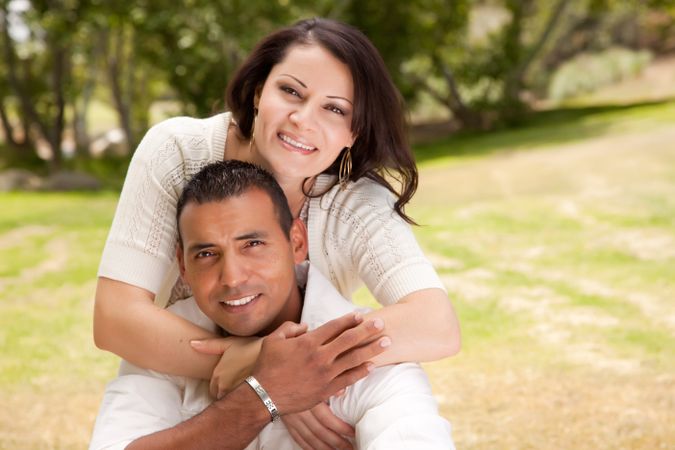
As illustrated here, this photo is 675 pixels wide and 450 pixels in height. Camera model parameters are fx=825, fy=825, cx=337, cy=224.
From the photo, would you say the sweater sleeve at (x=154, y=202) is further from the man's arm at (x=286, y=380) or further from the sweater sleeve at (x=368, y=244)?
the man's arm at (x=286, y=380)

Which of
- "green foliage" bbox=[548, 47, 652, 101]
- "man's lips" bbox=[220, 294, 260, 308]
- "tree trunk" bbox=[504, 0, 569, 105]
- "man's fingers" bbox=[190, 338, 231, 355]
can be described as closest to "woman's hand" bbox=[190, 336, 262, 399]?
"man's fingers" bbox=[190, 338, 231, 355]

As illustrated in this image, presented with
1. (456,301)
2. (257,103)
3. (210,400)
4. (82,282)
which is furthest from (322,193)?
(82,282)

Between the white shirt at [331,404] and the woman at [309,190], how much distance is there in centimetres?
6

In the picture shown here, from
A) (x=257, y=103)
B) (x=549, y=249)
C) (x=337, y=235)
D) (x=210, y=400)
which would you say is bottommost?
(x=549, y=249)

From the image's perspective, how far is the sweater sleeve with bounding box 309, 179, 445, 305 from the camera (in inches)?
99.6

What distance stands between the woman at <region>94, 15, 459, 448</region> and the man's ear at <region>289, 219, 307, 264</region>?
12 cm

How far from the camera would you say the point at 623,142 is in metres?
11.8

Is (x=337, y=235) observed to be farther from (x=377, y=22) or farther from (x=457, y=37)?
(x=457, y=37)

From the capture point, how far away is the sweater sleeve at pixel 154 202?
2.51 meters

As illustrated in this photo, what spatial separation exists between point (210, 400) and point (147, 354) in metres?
0.22

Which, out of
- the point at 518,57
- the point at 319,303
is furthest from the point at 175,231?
the point at 518,57

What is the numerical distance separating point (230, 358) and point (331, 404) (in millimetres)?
306

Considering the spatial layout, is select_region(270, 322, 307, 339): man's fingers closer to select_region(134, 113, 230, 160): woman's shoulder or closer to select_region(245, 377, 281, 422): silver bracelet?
select_region(245, 377, 281, 422): silver bracelet

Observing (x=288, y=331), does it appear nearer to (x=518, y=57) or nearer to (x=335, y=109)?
(x=335, y=109)
